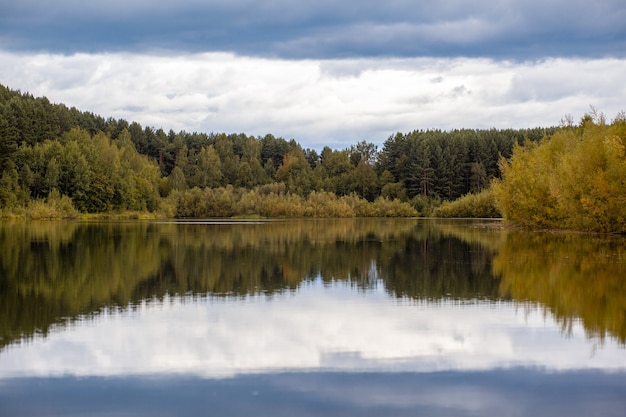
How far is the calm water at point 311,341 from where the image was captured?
8.08 meters

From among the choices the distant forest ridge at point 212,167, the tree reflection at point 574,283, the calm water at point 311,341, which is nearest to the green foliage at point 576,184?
the tree reflection at point 574,283

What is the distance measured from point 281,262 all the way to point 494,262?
8.11 metres

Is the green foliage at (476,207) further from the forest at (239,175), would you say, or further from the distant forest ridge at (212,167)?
the distant forest ridge at (212,167)

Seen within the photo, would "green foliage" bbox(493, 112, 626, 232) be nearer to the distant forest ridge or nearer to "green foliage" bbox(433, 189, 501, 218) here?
the distant forest ridge

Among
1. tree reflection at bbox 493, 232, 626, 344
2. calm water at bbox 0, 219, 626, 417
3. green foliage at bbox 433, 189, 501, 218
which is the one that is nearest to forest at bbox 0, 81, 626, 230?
green foliage at bbox 433, 189, 501, 218

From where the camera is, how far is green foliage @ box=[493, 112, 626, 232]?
138 ft

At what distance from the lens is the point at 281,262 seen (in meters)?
25.6

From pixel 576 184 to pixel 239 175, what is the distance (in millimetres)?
109971

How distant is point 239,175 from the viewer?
5915 inches

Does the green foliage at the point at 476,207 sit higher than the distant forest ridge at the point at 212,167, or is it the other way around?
the distant forest ridge at the point at 212,167

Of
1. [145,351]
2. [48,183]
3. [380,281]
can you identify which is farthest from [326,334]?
[48,183]

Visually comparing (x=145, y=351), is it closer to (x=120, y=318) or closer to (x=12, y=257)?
(x=120, y=318)

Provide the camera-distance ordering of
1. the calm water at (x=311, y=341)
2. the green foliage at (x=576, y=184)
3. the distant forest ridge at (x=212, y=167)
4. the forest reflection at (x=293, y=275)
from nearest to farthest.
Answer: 1. the calm water at (x=311, y=341)
2. the forest reflection at (x=293, y=275)
3. the green foliage at (x=576, y=184)
4. the distant forest ridge at (x=212, y=167)

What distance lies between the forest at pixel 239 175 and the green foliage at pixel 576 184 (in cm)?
36
